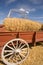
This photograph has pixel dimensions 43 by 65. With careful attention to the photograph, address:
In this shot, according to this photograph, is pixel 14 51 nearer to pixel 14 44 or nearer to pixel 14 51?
pixel 14 51

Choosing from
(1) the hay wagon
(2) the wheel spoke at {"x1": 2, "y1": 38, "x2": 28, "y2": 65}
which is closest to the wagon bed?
(1) the hay wagon

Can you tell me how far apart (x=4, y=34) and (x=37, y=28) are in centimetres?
205

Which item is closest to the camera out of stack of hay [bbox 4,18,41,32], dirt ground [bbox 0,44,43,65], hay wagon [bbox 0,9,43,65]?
hay wagon [bbox 0,9,43,65]

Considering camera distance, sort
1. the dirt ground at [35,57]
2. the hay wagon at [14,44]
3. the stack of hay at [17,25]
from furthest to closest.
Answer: the stack of hay at [17,25] < the dirt ground at [35,57] < the hay wagon at [14,44]

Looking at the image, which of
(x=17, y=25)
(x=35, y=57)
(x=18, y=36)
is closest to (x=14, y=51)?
(x=18, y=36)

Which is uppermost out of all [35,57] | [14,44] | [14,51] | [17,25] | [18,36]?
[17,25]

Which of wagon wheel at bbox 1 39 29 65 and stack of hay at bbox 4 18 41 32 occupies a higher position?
stack of hay at bbox 4 18 41 32

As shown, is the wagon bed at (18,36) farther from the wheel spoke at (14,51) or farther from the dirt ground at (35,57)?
the dirt ground at (35,57)

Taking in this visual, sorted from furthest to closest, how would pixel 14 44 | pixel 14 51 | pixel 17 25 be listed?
pixel 17 25 → pixel 14 44 → pixel 14 51

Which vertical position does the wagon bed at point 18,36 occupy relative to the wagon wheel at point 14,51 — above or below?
above

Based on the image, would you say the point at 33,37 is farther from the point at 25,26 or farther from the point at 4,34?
the point at 4,34

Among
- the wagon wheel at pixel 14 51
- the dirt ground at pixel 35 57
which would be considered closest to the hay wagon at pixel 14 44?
the wagon wheel at pixel 14 51

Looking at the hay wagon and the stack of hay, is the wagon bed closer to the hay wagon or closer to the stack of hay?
the hay wagon

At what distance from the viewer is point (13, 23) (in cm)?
484
